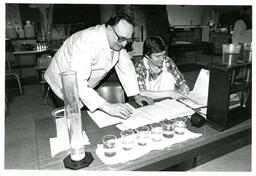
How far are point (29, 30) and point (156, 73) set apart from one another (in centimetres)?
429

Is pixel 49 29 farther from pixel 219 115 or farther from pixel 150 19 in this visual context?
pixel 219 115

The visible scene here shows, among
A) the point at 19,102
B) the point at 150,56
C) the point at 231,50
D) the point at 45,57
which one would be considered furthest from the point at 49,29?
the point at 231,50

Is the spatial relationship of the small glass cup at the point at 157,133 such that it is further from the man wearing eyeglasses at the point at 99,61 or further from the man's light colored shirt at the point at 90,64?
the man's light colored shirt at the point at 90,64

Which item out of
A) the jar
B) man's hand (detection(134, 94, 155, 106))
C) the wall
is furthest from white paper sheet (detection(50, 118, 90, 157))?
the wall

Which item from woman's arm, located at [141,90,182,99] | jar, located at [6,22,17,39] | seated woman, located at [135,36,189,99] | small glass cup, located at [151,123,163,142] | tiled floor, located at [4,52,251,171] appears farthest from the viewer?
jar, located at [6,22,17,39]

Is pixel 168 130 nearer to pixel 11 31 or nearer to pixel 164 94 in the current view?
pixel 164 94

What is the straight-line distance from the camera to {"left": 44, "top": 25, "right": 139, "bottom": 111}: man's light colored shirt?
4.78 ft

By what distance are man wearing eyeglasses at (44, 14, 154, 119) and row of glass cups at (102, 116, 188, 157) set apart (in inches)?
9.4

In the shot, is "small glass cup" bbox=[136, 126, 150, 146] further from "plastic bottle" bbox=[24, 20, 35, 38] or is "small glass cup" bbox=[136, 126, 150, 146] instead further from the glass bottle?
"plastic bottle" bbox=[24, 20, 35, 38]

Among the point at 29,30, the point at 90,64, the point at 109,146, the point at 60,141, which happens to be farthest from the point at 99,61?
the point at 29,30

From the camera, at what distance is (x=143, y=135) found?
1.07 m

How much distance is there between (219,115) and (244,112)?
0.76 feet

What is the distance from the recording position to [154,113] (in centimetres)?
139

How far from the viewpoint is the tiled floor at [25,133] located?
2100 millimetres
